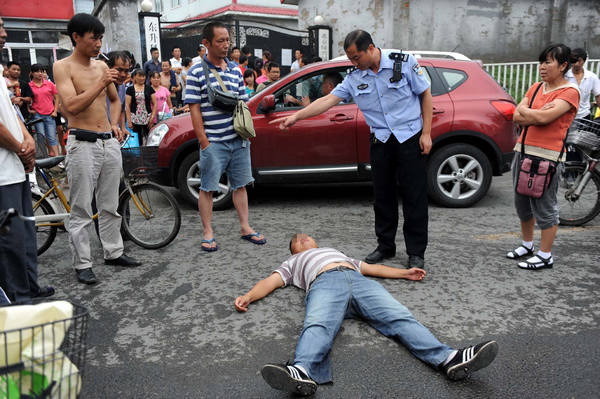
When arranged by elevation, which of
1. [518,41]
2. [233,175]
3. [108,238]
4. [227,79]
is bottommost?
[108,238]

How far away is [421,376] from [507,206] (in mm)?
4183

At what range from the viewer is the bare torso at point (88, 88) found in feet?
12.3

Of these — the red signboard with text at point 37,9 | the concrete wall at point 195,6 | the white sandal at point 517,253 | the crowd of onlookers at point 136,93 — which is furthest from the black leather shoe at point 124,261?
the concrete wall at point 195,6

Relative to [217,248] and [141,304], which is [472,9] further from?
[141,304]

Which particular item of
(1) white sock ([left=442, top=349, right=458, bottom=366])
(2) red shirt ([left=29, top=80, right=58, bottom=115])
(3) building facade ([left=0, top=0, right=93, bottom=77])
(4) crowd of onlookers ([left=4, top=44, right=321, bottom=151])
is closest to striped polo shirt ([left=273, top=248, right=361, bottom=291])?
(1) white sock ([left=442, top=349, right=458, bottom=366])

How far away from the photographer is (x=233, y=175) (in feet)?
16.4

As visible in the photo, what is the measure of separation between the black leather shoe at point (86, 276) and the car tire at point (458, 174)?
3.90 m

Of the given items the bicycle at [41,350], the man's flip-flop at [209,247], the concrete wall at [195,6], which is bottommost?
the man's flip-flop at [209,247]

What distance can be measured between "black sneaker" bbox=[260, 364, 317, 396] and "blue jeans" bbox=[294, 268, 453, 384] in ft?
0.35

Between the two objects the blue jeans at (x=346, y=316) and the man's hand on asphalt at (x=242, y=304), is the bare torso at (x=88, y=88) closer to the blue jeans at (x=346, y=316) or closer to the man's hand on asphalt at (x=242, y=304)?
the man's hand on asphalt at (x=242, y=304)

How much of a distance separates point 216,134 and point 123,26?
1038 cm

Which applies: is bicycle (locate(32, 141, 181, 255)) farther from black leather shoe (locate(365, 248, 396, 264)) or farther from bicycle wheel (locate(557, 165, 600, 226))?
bicycle wheel (locate(557, 165, 600, 226))

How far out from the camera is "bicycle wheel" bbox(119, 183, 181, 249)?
15.6ft

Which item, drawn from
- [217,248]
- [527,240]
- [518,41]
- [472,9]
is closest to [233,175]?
[217,248]
